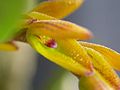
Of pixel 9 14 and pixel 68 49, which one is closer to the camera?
pixel 9 14

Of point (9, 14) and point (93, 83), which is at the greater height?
point (9, 14)

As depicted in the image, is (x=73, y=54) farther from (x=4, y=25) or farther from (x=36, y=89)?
(x=36, y=89)

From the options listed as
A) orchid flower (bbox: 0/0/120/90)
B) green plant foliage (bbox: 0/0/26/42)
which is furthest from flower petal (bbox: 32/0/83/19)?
green plant foliage (bbox: 0/0/26/42)

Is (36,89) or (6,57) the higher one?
(6,57)

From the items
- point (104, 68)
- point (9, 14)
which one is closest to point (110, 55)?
point (104, 68)

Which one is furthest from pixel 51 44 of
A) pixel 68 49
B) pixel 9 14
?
pixel 9 14

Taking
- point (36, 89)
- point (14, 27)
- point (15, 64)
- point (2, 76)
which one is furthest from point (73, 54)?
point (36, 89)

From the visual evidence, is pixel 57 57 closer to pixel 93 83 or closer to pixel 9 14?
pixel 93 83
